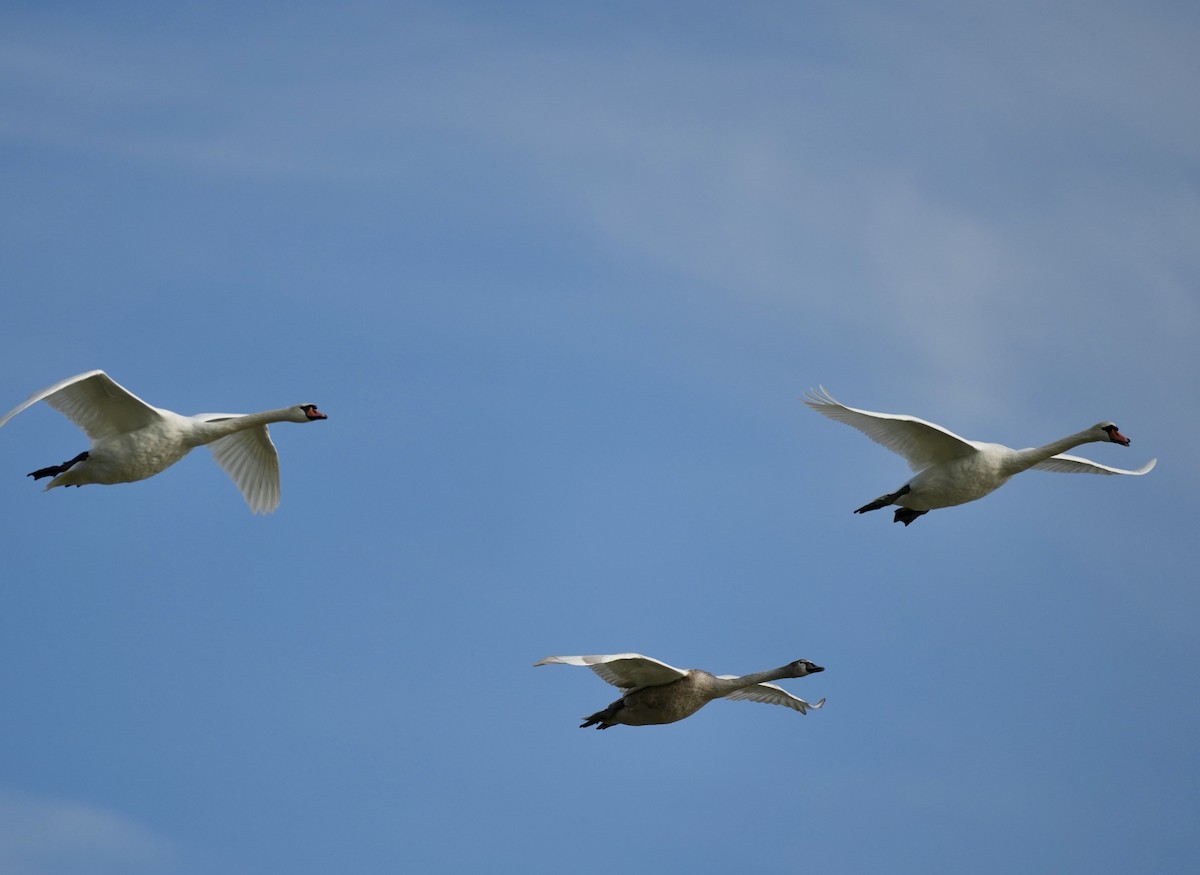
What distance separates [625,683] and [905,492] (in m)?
6.23

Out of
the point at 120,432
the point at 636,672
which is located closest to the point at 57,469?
the point at 120,432

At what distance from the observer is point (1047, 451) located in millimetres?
28578

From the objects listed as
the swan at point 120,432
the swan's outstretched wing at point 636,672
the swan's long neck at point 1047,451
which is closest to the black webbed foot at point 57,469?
the swan at point 120,432

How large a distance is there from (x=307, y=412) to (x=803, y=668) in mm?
9054

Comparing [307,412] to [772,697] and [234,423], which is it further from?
[772,697]

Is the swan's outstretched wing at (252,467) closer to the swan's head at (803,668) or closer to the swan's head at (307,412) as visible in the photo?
the swan's head at (307,412)

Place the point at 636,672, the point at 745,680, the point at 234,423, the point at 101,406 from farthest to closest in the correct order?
the point at 234,423
the point at 101,406
the point at 745,680
the point at 636,672

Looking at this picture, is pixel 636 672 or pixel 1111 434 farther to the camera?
pixel 1111 434

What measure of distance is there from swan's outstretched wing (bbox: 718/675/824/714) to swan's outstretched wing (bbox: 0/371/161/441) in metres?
9.87

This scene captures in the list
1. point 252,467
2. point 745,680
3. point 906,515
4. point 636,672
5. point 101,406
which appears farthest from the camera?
point 252,467

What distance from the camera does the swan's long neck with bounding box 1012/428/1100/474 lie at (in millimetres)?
28359

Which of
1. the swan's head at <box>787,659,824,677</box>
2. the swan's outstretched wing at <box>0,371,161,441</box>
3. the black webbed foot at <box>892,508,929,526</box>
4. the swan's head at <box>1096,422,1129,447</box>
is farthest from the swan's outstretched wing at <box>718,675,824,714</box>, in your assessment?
the swan's outstretched wing at <box>0,371,161,441</box>

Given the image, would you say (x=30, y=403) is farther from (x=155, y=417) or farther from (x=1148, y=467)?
(x=1148, y=467)

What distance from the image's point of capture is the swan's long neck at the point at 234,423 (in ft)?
90.9
